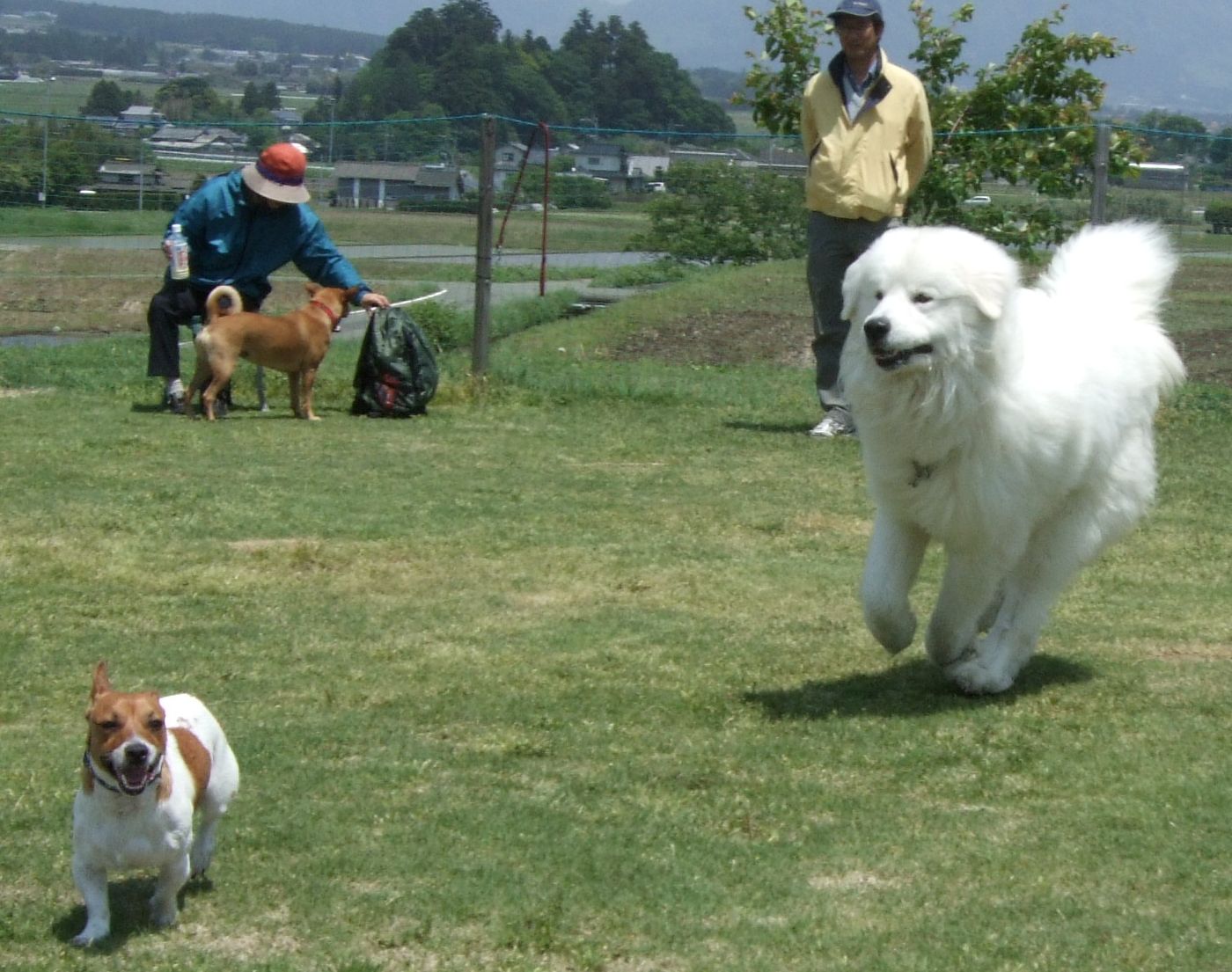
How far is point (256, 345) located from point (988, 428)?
6891mm

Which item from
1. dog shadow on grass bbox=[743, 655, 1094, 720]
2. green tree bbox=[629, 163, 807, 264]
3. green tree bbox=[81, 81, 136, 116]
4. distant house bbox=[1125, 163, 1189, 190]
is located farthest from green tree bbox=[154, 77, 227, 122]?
dog shadow on grass bbox=[743, 655, 1094, 720]

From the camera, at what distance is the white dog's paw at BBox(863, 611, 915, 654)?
5.84m

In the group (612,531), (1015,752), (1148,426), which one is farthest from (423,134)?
(1015,752)

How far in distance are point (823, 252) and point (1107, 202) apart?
3.80m

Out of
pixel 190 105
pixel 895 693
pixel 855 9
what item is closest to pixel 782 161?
pixel 855 9

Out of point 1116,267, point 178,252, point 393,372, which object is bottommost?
point 393,372

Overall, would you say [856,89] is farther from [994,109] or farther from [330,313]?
[994,109]

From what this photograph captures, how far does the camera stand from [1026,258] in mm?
14523

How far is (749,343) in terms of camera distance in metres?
16.3

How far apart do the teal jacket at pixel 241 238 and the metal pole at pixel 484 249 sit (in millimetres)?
1035

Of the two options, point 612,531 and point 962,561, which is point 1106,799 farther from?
point 612,531

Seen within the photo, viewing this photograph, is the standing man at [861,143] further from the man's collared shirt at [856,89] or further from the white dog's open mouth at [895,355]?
the white dog's open mouth at [895,355]

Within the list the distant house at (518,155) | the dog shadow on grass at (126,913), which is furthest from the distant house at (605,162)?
the dog shadow on grass at (126,913)

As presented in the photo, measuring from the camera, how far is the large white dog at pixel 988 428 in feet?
18.1
